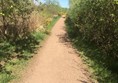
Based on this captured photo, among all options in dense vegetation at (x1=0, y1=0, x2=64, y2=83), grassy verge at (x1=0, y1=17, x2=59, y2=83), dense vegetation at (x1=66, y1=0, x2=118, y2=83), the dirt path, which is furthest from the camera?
dense vegetation at (x1=0, y1=0, x2=64, y2=83)

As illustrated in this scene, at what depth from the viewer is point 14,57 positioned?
15586mm

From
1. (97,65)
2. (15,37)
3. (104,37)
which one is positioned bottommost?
(97,65)

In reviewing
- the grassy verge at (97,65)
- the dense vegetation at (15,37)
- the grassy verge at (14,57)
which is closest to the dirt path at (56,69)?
the grassy verge at (97,65)

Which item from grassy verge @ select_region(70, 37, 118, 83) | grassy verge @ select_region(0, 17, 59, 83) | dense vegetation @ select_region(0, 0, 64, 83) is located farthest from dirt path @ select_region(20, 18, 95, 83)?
dense vegetation @ select_region(0, 0, 64, 83)

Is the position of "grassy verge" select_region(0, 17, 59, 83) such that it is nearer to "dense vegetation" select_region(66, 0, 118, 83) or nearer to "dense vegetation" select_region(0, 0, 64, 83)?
"dense vegetation" select_region(0, 0, 64, 83)

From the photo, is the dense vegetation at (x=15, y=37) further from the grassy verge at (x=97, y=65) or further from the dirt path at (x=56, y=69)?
the grassy verge at (x=97, y=65)

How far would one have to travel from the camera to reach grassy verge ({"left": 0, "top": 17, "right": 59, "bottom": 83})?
467 inches

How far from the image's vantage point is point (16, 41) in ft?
66.1

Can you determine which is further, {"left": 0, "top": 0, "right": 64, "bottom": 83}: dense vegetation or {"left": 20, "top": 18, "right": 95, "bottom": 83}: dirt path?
{"left": 0, "top": 0, "right": 64, "bottom": 83}: dense vegetation

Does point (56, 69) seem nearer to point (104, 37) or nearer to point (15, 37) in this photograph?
point (104, 37)

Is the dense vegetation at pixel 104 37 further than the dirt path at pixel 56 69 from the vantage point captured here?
Yes

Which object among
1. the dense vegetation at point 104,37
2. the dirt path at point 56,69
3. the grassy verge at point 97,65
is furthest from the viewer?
the dense vegetation at point 104,37

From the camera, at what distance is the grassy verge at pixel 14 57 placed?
1187cm

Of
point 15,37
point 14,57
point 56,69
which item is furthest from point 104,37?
point 15,37
